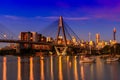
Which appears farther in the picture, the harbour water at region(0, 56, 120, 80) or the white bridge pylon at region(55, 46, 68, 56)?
the white bridge pylon at region(55, 46, 68, 56)

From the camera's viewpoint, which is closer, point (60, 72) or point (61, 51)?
point (60, 72)

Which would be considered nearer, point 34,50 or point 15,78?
point 15,78

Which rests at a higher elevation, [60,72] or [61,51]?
[61,51]

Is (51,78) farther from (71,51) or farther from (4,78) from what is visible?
(71,51)

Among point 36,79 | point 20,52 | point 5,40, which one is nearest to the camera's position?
point 36,79

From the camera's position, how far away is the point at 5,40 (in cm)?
6588

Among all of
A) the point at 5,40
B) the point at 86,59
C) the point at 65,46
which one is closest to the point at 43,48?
the point at 65,46

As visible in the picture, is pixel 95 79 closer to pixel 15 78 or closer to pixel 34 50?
pixel 15 78

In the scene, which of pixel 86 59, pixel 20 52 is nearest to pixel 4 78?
pixel 86 59

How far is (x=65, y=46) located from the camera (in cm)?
8188

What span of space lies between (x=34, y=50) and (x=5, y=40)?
48.5 m

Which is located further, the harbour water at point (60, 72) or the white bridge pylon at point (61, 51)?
the white bridge pylon at point (61, 51)

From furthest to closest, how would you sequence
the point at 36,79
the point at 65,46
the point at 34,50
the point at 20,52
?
the point at 34,50 < the point at 20,52 < the point at 65,46 < the point at 36,79

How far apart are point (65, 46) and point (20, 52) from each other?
2884 cm
